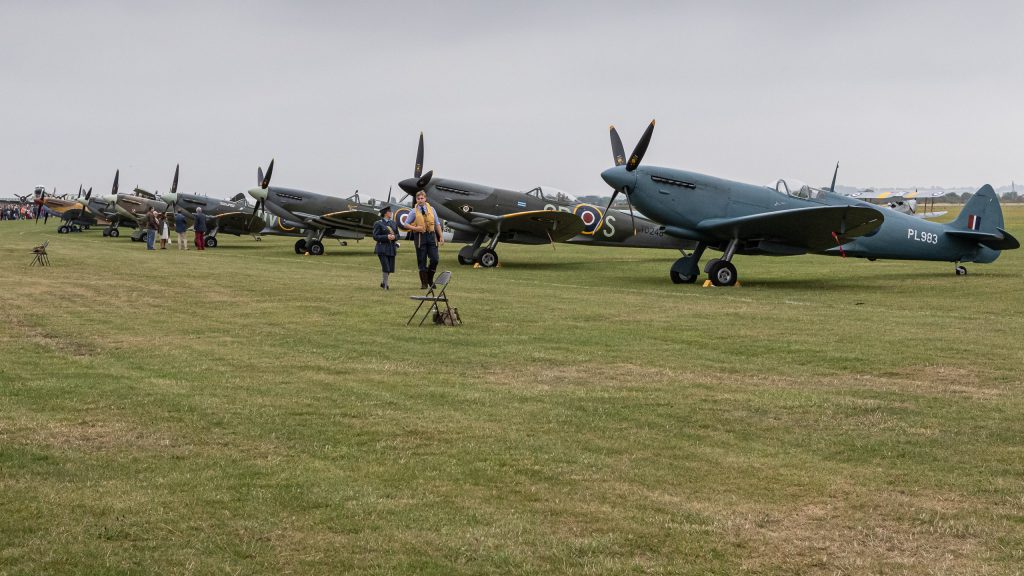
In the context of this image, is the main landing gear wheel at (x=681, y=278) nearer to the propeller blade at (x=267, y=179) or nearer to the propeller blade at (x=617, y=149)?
the propeller blade at (x=617, y=149)

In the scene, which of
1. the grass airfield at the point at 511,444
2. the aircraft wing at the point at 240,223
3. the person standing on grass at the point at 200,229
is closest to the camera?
the grass airfield at the point at 511,444

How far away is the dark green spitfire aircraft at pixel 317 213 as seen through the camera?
38.3 metres

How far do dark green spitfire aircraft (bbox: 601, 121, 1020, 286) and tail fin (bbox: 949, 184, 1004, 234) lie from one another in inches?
19.5

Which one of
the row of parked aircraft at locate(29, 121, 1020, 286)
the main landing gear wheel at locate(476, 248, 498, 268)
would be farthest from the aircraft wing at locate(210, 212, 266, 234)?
the main landing gear wheel at locate(476, 248, 498, 268)

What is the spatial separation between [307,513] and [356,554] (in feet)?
2.09

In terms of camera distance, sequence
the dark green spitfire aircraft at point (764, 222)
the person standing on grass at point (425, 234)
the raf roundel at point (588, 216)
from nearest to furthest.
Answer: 1. the person standing on grass at point (425, 234)
2. the dark green spitfire aircraft at point (764, 222)
3. the raf roundel at point (588, 216)

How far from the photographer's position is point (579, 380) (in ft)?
30.3

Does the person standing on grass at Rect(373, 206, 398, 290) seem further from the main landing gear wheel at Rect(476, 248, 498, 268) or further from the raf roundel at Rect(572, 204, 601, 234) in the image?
the raf roundel at Rect(572, 204, 601, 234)

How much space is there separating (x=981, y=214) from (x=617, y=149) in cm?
886

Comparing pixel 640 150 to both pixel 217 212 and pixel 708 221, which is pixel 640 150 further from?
pixel 217 212

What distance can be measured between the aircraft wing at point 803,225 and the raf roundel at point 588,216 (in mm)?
8532

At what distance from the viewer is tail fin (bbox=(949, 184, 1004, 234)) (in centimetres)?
2488

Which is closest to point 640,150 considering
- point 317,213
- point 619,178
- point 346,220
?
point 619,178

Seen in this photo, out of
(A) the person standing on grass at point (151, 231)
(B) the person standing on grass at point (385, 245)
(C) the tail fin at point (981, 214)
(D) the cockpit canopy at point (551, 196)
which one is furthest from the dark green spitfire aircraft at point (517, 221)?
(A) the person standing on grass at point (151, 231)
